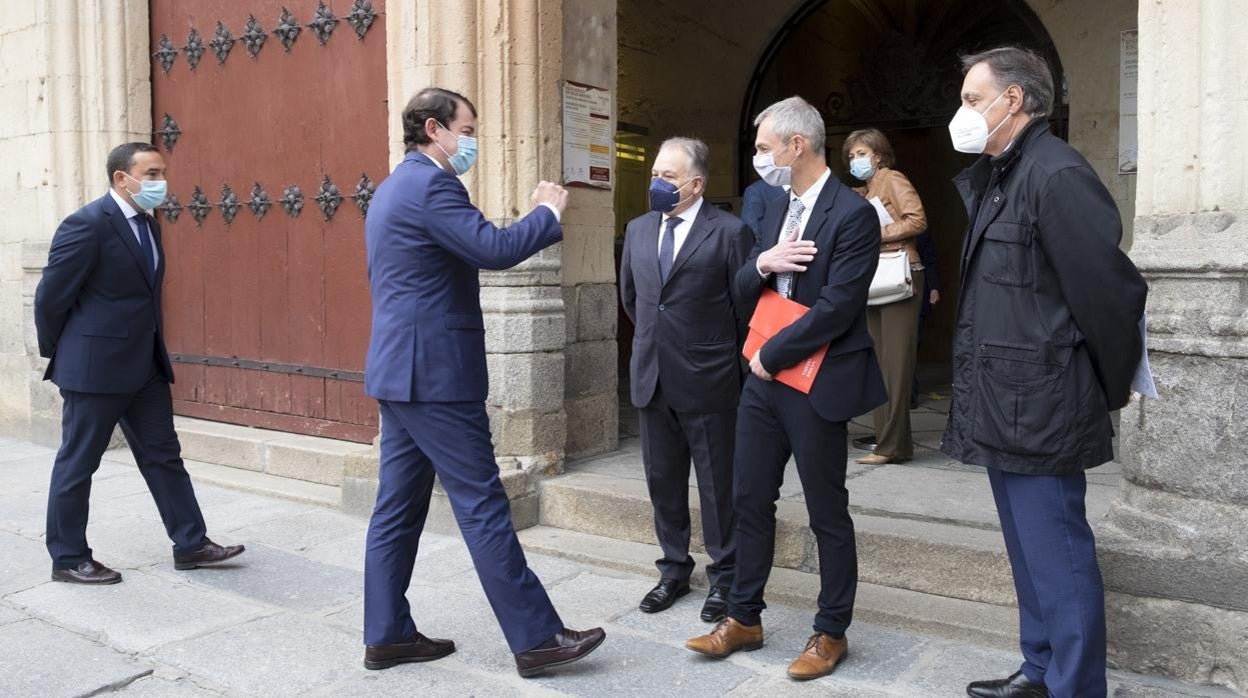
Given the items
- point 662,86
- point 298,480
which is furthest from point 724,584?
point 662,86

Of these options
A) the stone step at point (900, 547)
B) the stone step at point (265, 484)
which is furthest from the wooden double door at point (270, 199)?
the stone step at point (900, 547)

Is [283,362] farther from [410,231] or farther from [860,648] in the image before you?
[860,648]

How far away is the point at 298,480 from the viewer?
6211 mm

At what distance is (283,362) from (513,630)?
362 centimetres

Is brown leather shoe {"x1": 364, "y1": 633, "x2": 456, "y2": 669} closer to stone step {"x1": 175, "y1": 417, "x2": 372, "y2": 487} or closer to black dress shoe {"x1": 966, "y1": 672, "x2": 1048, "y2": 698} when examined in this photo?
black dress shoe {"x1": 966, "y1": 672, "x2": 1048, "y2": 698}

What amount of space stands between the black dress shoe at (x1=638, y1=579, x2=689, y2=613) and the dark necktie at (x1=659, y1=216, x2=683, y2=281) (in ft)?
3.73

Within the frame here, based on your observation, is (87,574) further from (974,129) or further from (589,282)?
(974,129)

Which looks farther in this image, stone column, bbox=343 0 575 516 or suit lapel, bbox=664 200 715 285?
stone column, bbox=343 0 575 516

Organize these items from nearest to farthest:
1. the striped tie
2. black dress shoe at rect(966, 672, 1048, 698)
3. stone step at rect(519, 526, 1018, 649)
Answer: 1. black dress shoe at rect(966, 672, 1048, 698)
2. the striped tie
3. stone step at rect(519, 526, 1018, 649)

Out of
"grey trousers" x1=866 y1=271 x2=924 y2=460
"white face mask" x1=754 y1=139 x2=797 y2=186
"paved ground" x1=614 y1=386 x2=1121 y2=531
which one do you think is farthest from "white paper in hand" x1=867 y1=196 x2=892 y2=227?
"white face mask" x1=754 y1=139 x2=797 y2=186

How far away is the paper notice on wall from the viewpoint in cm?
550

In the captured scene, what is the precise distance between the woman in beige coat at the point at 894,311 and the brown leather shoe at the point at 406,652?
245 cm

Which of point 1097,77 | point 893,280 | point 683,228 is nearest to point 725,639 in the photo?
point 683,228

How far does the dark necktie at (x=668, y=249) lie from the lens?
4070 millimetres
